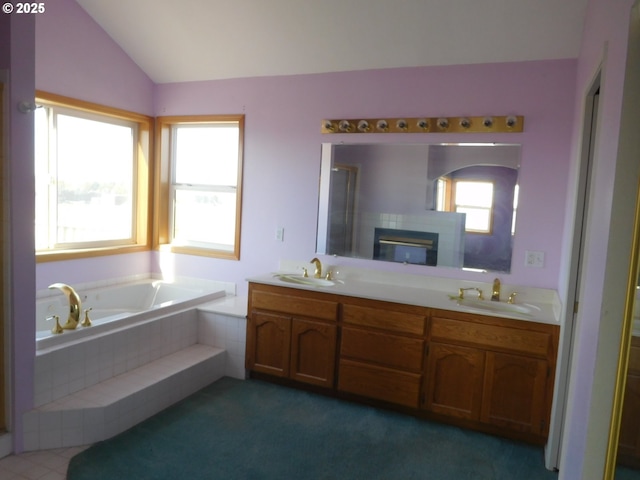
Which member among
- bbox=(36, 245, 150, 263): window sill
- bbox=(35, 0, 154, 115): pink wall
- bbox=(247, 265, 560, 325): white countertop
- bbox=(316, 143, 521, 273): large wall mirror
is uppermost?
bbox=(35, 0, 154, 115): pink wall

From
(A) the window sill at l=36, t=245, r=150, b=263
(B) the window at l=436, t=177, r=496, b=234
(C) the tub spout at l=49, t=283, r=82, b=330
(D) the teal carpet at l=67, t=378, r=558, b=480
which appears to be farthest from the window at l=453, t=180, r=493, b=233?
(A) the window sill at l=36, t=245, r=150, b=263

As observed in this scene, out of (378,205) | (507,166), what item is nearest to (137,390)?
(378,205)

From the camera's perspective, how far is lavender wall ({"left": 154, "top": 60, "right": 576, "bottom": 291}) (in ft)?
10.2

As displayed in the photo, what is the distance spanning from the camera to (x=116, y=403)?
8.83ft

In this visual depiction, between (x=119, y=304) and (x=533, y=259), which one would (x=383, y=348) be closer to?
(x=533, y=259)

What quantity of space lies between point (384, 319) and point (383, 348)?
0.62 feet

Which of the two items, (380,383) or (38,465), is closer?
(38,465)

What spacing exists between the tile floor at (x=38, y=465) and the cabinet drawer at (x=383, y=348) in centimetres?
165

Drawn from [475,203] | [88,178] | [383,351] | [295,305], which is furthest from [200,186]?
[475,203]

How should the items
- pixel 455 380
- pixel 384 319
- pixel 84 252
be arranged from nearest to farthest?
pixel 455 380 < pixel 384 319 < pixel 84 252

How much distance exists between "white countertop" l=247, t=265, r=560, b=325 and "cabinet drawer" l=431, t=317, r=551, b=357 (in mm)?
83

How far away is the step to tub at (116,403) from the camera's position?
251 cm

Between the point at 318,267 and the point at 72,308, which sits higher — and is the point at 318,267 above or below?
above

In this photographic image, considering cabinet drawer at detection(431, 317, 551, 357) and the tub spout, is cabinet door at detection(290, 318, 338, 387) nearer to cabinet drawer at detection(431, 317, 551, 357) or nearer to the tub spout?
cabinet drawer at detection(431, 317, 551, 357)
